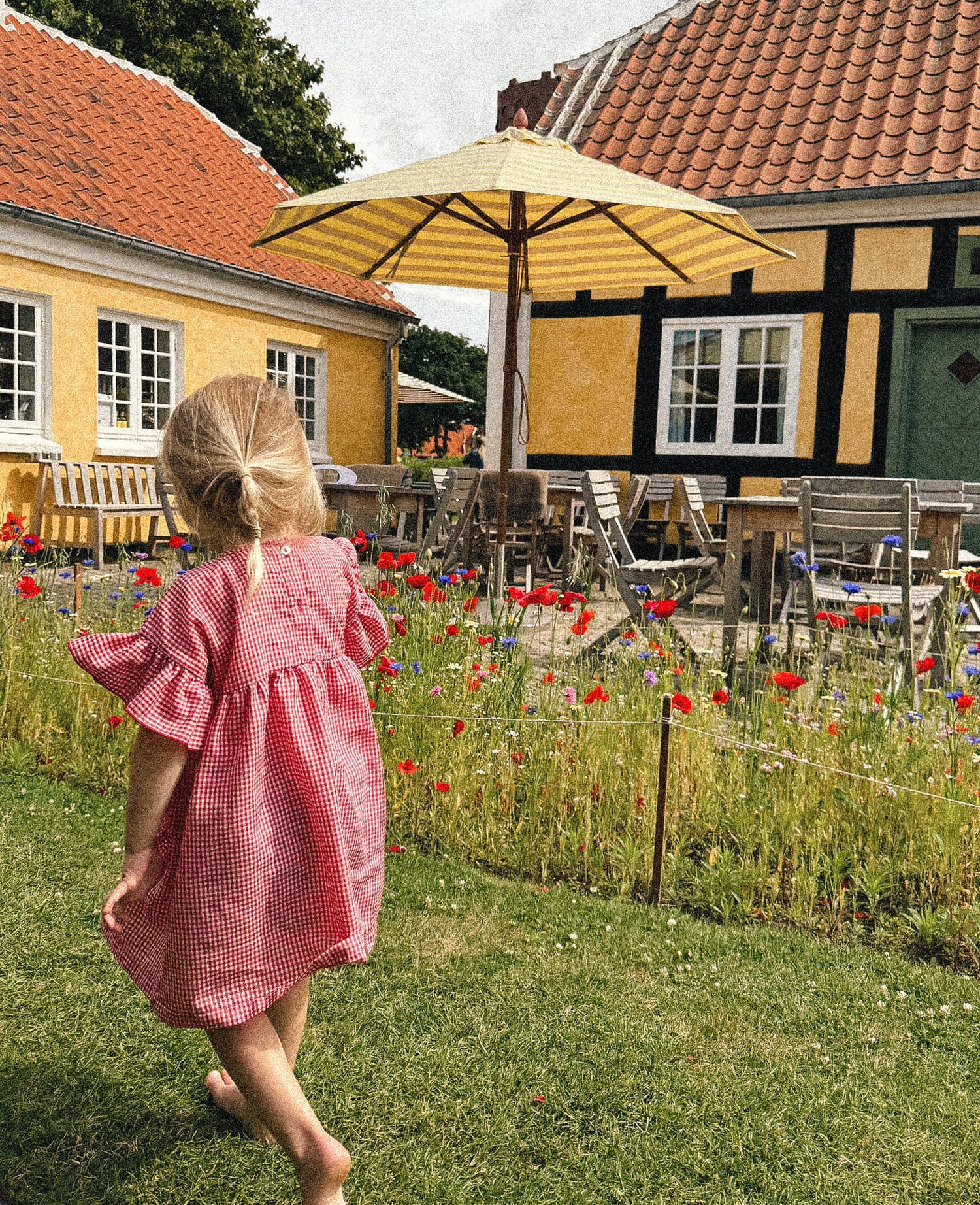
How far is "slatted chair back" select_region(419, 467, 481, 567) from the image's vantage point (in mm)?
7605

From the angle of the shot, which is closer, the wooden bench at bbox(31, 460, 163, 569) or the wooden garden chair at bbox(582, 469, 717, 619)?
the wooden garden chair at bbox(582, 469, 717, 619)

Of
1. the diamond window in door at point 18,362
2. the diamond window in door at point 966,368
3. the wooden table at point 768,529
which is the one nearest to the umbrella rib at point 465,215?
the wooden table at point 768,529

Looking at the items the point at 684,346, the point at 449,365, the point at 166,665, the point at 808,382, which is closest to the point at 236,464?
the point at 166,665

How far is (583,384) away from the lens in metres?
11.6

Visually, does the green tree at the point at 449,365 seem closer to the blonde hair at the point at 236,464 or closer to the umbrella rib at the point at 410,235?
the umbrella rib at the point at 410,235

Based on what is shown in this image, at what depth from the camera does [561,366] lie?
38.4 feet

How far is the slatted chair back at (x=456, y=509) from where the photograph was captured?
25.0 ft

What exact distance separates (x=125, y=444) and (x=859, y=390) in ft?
24.3

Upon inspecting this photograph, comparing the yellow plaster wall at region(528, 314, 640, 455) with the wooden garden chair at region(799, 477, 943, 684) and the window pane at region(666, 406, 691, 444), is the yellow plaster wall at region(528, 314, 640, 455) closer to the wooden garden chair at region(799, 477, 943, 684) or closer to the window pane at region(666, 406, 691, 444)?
the window pane at region(666, 406, 691, 444)

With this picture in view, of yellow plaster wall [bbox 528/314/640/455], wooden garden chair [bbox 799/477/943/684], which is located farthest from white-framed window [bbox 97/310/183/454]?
wooden garden chair [bbox 799/477/943/684]

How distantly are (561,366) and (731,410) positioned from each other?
75.4 inches

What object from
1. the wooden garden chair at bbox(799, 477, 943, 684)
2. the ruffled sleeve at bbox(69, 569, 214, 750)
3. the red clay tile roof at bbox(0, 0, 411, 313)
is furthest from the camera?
the red clay tile roof at bbox(0, 0, 411, 313)

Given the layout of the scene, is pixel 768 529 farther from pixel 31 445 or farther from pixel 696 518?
pixel 31 445

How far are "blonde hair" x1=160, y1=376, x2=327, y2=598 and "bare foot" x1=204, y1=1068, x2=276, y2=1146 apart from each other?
3.42 ft
